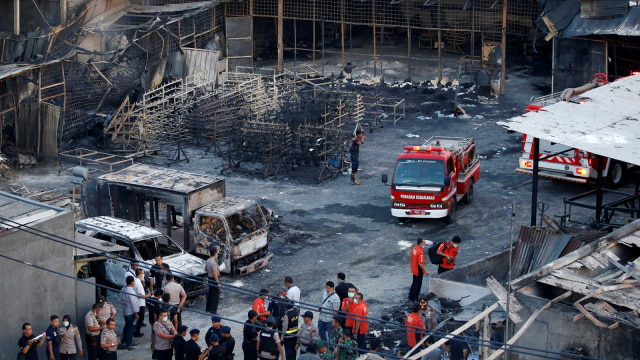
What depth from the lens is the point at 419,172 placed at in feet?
70.6

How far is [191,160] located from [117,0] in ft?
34.1

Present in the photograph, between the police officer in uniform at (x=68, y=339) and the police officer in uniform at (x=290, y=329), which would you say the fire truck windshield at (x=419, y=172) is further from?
the police officer in uniform at (x=68, y=339)

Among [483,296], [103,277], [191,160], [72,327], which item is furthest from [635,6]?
[72,327]

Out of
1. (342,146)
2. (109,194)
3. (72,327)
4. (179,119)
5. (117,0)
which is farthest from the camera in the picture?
(117,0)

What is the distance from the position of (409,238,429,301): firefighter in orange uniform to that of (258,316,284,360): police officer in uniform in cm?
393

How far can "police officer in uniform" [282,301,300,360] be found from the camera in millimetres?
14477

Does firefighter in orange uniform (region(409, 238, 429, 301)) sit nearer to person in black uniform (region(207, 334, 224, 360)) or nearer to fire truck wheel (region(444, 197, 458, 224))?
fire truck wheel (region(444, 197, 458, 224))

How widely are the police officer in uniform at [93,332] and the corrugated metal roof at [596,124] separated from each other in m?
8.28

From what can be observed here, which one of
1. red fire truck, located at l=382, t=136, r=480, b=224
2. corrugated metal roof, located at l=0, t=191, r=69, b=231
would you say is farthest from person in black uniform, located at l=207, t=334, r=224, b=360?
red fire truck, located at l=382, t=136, r=480, b=224

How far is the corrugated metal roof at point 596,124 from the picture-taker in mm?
16500

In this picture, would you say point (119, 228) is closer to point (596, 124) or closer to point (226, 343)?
point (226, 343)

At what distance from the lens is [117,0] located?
3456 centimetres

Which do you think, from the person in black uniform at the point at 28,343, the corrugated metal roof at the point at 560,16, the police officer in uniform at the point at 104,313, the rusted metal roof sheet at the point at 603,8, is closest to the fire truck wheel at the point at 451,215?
the police officer in uniform at the point at 104,313

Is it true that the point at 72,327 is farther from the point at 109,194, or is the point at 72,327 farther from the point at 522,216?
the point at 522,216
